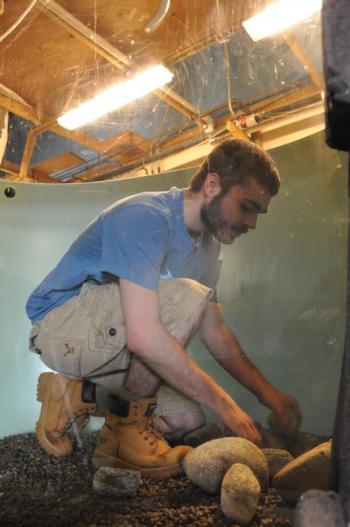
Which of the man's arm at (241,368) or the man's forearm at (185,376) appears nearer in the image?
the man's forearm at (185,376)

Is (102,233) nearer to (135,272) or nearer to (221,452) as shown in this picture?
(135,272)

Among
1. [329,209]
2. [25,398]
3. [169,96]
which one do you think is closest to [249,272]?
[329,209]

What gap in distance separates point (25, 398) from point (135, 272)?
41cm

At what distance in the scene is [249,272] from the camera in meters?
0.84

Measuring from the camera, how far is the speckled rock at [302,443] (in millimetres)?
723

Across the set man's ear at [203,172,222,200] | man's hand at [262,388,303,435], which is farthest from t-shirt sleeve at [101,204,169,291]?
man's hand at [262,388,303,435]

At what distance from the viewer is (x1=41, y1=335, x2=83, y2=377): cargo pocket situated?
785 millimetres

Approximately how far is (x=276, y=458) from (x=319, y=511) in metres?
0.28

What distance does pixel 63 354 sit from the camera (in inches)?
31.6

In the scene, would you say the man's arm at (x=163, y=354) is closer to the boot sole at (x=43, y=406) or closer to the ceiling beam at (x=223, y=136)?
the boot sole at (x=43, y=406)

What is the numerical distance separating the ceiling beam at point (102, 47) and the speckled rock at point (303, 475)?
629 mm

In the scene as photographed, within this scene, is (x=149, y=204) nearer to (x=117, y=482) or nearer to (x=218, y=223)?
(x=218, y=223)

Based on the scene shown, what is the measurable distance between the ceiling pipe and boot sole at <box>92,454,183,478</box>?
2.67 ft

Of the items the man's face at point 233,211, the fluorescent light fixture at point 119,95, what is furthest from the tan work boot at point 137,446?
the fluorescent light fixture at point 119,95
